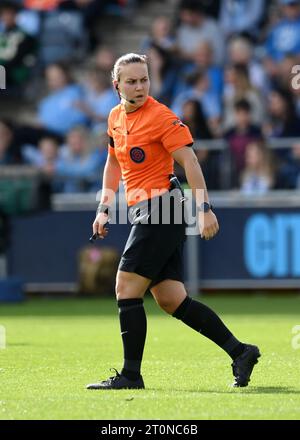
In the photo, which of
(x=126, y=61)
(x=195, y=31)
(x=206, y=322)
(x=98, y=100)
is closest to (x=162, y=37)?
(x=195, y=31)

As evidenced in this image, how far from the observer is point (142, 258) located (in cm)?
823

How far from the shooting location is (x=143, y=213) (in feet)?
27.3

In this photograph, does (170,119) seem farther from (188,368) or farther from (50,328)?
(50,328)

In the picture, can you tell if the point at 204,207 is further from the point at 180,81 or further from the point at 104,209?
the point at 180,81

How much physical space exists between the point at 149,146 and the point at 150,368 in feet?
6.65

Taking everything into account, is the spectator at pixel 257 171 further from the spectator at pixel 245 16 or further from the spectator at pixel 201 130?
the spectator at pixel 245 16

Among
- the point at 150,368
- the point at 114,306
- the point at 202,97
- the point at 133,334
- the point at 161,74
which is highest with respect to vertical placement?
the point at 161,74

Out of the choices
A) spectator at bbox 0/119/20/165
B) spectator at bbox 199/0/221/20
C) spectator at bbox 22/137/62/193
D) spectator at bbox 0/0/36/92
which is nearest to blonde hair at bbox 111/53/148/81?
spectator at bbox 22/137/62/193

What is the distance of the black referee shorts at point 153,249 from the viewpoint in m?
8.24

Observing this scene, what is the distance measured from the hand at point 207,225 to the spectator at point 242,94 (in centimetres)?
1146

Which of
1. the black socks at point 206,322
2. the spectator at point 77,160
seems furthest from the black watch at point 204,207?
the spectator at point 77,160

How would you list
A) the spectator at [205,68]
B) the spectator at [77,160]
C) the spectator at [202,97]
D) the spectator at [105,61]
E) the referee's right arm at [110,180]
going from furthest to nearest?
the spectator at [105,61]
the spectator at [205,68]
the spectator at [202,97]
the spectator at [77,160]
the referee's right arm at [110,180]

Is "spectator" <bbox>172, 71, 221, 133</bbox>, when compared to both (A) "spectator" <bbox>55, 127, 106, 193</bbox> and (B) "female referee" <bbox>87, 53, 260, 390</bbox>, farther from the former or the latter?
(B) "female referee" <bbox>87, 53, 260, 390</bbox>
